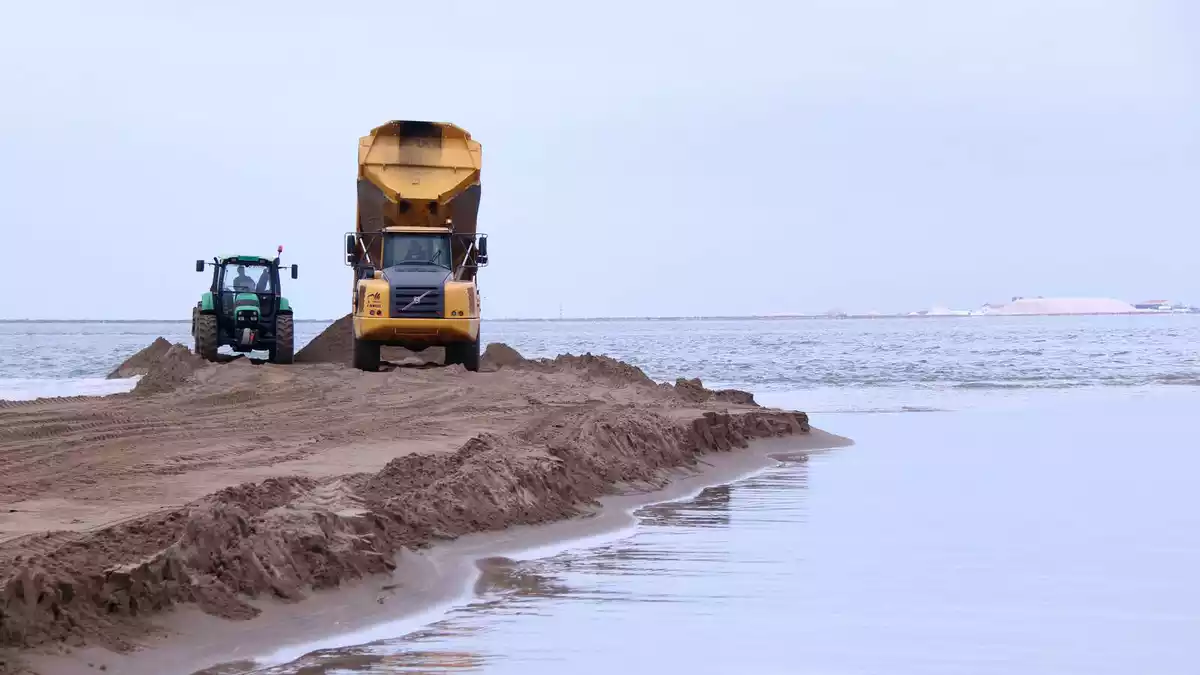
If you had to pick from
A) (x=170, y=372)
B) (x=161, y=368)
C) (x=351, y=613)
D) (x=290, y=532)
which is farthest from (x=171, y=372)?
(x=351, y=613)

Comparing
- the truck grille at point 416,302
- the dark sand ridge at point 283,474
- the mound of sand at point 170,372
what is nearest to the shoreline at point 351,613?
the dark sand ridge at point 283,474

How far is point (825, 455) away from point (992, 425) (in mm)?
4730

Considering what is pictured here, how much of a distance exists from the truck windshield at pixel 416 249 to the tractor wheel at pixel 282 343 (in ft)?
14.1

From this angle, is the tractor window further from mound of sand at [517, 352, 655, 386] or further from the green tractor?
mound of sand at [517, 352, 655, 386]

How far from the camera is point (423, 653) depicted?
5.61m

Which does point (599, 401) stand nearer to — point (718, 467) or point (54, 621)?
point (718, 467)

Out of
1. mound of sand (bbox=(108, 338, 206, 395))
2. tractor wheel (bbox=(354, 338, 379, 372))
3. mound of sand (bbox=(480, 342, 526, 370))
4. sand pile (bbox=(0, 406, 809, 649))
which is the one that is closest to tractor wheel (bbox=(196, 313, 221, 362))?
mound of sand (bbox=(108, 338, 206, 395))

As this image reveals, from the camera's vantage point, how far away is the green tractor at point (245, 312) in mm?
25891

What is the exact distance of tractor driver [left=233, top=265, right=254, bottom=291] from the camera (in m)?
26.6

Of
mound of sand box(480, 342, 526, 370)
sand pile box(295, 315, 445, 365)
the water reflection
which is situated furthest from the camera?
sand pile box(295, 315, 445, 365)

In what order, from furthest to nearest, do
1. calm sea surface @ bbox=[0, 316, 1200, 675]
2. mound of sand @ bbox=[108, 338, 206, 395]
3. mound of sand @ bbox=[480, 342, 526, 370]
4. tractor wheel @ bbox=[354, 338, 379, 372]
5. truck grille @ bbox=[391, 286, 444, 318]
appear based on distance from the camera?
mound of sand @ bbox=[480, 342, 526, 370], tractor wheel @ bbox=[354, 338, 379, 372], truck grille @ bbox=[391, 286, 444, 318], mound of sand @ bbox=[108, 338, 206, 395], calm sea surface @ bbox=[0, 316, 1200, 675]

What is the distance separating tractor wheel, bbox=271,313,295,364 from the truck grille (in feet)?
17.1

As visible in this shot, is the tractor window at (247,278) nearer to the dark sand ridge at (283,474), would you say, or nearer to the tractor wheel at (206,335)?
the tractor wheel at (206,335)

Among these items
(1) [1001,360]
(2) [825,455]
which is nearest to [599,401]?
(2) [825,455]
